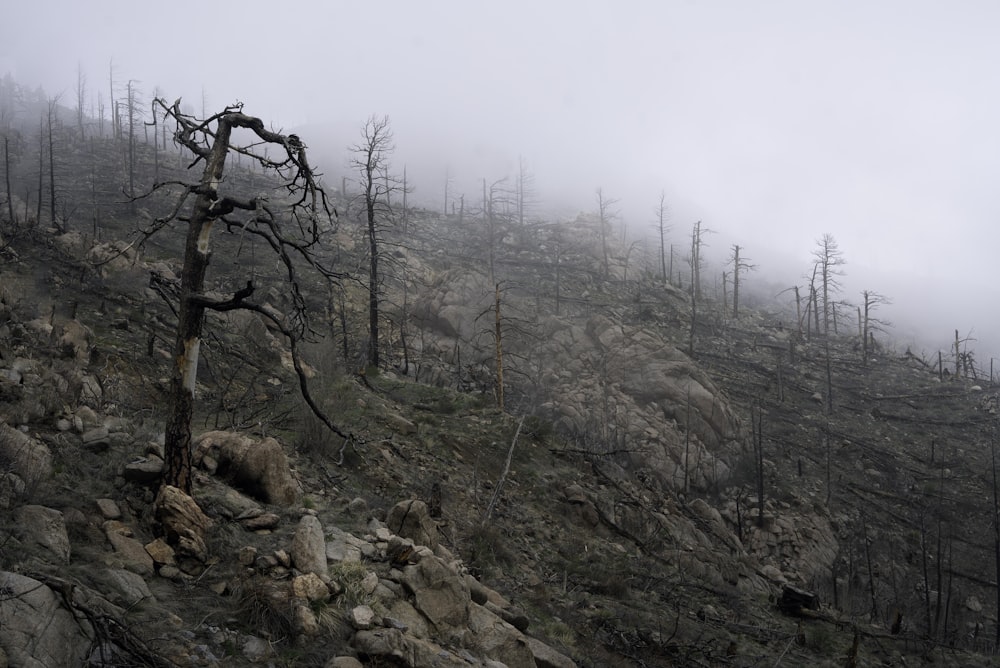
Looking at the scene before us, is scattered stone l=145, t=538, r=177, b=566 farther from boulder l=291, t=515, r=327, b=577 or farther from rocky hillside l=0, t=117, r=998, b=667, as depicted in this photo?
boulder l=291, t=515, r=327, b=577

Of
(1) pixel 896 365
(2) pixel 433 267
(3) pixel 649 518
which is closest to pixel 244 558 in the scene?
(3) pixel 649 518

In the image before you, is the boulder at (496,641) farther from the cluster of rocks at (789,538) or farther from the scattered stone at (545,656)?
the cluster of rocks at (789,538)

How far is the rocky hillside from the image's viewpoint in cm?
514

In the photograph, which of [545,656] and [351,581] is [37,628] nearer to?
[351,581]

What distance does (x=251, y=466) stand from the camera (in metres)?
7.58

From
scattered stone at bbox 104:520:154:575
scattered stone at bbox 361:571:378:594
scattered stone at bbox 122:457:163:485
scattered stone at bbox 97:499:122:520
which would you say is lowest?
scattered stone at bbox 361:571:378:594

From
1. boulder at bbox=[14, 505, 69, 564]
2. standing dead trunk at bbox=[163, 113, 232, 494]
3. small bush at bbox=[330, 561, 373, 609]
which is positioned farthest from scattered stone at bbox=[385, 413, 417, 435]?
boulder at bbox=[14, 505, 69, 564]

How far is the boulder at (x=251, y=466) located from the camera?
752 cm

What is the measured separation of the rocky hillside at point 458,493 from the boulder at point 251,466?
0.03m

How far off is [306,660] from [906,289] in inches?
4387

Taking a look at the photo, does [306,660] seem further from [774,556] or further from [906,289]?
[906,289]

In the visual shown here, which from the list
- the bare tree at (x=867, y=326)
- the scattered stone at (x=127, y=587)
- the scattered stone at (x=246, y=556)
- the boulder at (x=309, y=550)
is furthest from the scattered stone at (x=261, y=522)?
the bare tree at (x=867, y=326)

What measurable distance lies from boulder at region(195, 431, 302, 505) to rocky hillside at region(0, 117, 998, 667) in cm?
3

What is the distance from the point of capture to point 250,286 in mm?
5484
